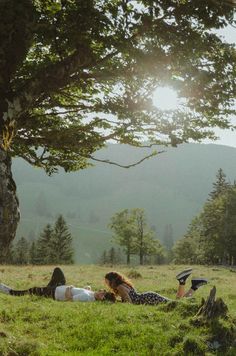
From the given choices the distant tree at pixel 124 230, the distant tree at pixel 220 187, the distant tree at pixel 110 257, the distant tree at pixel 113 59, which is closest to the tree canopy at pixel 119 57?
the distant tree at pixel 113 59

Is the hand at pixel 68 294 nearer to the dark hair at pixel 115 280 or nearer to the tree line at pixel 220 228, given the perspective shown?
the dark hair at pixel 115 280

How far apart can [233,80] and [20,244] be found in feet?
326

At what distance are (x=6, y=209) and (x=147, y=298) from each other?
19.3ft

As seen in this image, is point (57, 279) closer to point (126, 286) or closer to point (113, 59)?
point (126, 286)

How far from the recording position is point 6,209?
958 cm

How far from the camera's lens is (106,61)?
36.9 ft

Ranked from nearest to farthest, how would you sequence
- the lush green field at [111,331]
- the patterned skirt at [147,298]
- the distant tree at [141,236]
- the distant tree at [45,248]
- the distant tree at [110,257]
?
1. the lush green field at [111,331]
2. the patterned skirt at [147,298]
3. the distant tree at [45,248]
4. the distant tree at [141,236]
5. the distant tree at [110,257]

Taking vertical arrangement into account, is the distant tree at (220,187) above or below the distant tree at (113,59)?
above

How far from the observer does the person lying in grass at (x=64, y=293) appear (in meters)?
13.7

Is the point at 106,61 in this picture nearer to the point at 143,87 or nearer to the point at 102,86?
the point at 143,87

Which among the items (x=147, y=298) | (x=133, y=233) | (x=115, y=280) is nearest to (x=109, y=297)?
(x=115, y=280)

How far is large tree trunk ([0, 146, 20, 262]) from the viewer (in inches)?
371

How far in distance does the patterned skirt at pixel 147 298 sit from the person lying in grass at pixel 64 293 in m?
0.62

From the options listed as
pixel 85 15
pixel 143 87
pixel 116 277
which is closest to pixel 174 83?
pixel 143 87
